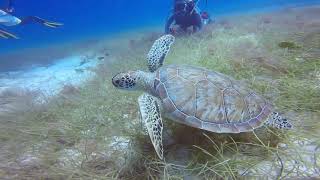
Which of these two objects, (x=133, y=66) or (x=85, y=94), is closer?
(x=85, y=94)

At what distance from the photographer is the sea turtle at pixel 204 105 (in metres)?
2.63

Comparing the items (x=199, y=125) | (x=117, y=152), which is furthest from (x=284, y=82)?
(x=117, y=152)

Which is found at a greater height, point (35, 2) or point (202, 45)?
point (202, 45)

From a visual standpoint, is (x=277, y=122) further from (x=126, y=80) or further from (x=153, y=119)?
(x=126, y=80)

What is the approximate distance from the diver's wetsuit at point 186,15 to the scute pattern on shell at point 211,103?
6.90m

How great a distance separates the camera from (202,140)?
286 centimetres

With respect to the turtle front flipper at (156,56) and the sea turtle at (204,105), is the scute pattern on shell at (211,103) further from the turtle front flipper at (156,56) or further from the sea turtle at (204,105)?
the turtle front flipper at (156,56)

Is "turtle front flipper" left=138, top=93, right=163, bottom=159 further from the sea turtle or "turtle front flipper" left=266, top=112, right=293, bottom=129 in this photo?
"turtle front flipper" left=266, top=112, right=293, bottom=129

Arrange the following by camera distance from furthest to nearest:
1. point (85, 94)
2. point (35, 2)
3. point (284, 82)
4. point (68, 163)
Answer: point (35, 2)
point (85, 94)
point (284, 82)
point (68, 163)

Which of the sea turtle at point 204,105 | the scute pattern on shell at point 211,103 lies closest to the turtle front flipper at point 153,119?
the sea turtle at point 204,105

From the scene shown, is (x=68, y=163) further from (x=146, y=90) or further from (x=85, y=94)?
(x=85, y=94)

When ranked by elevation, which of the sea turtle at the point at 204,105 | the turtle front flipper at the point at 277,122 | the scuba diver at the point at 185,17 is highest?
the sea turtle at the point at 204,105

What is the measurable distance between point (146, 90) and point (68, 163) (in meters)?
1.11

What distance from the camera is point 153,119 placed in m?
2.65
